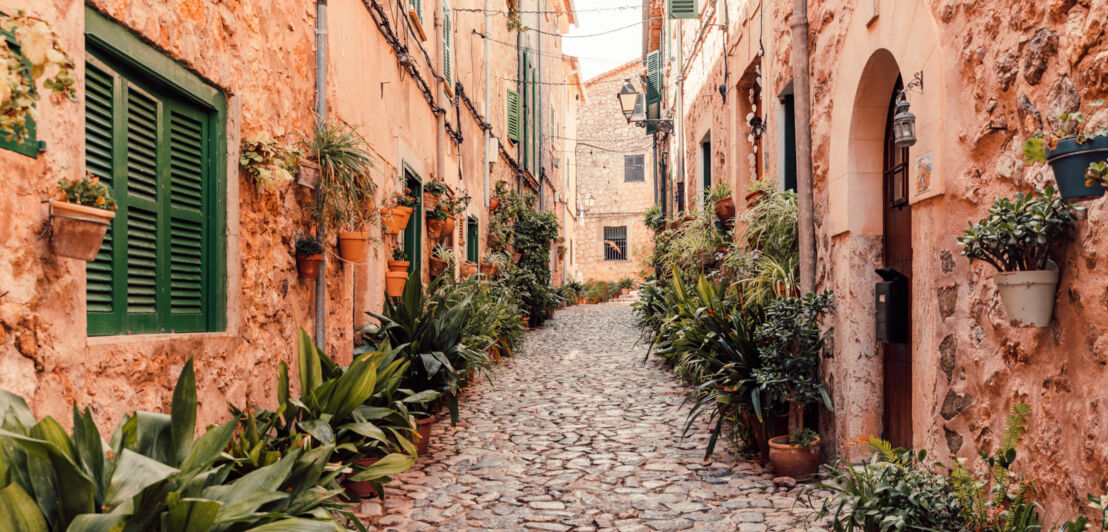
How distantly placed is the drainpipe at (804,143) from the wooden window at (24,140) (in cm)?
408

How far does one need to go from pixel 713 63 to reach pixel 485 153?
14.0 ft

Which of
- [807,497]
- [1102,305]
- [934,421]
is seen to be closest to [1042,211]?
[1102,305]

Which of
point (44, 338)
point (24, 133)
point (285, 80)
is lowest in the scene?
point (44, 338)

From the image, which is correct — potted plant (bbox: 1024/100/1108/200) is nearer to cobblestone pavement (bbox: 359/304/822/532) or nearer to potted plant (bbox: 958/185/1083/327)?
potted plant (bbox: 958/185/1083/327)

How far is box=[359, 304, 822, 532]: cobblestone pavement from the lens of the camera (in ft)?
12.7

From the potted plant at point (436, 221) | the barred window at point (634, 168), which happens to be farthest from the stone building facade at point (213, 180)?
the barred window at point (634, 168)

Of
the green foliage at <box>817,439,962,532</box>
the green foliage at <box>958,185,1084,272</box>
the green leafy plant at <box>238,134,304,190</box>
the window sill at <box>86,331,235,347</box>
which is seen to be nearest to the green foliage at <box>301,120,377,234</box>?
the green leafy plant at <box>238,134,304,190</box>

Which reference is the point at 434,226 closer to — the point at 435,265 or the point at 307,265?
the point at 435,265

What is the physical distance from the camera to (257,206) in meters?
4.18

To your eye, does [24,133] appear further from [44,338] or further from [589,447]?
[589,447]

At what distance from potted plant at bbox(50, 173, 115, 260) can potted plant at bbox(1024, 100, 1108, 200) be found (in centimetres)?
291

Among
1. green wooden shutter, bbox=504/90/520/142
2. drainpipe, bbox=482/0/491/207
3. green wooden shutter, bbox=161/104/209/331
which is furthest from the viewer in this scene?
green wooden shutter, bbox=504/90/520/142

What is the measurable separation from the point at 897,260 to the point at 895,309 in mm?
345

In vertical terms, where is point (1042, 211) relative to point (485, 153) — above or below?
below
